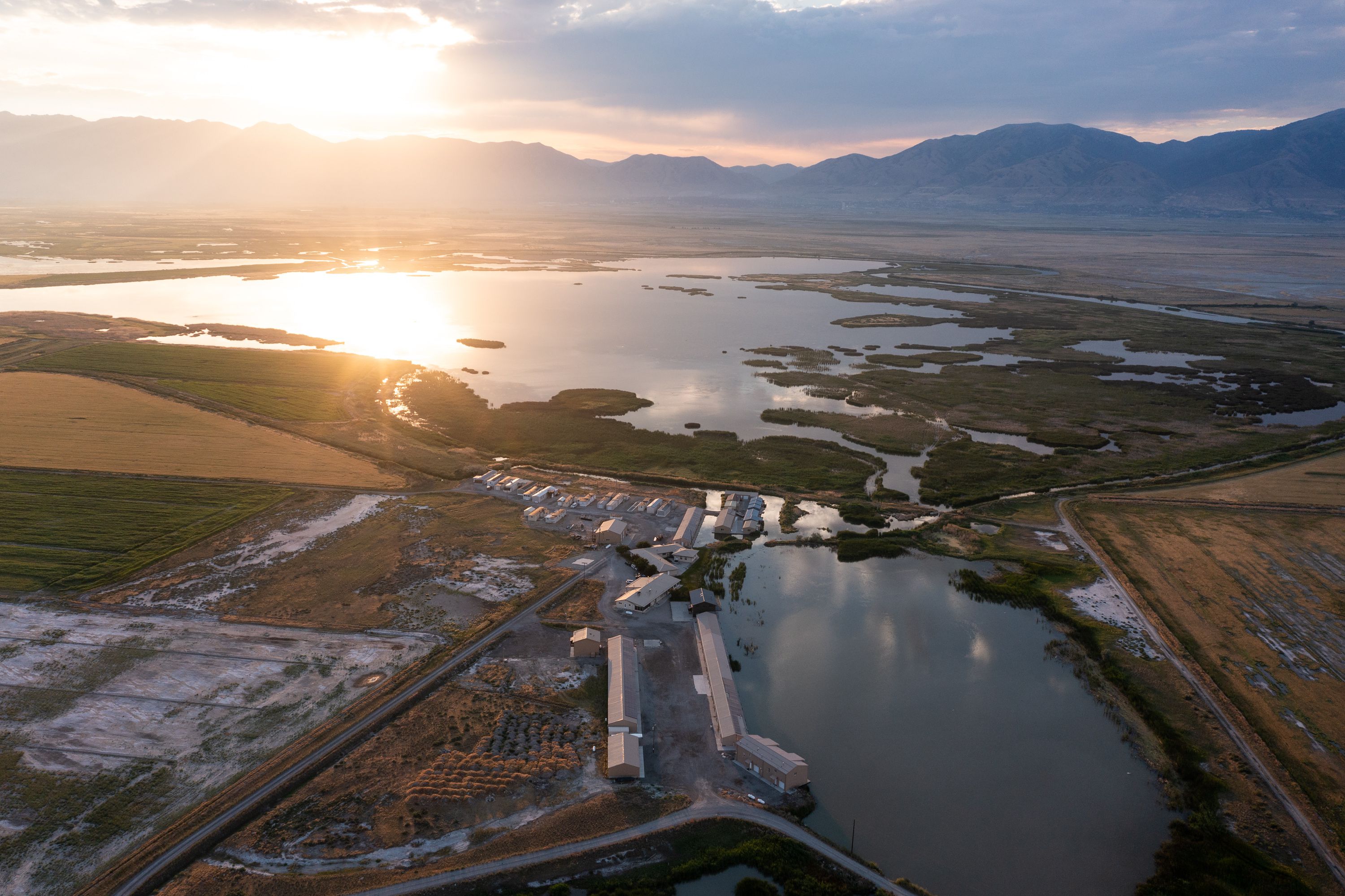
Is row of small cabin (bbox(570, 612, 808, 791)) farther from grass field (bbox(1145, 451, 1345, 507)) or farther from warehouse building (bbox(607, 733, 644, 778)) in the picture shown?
grass field (bbox(1145, 451, 1345, 507))

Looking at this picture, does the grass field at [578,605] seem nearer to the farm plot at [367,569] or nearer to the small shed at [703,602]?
the farm plot at [367,569]

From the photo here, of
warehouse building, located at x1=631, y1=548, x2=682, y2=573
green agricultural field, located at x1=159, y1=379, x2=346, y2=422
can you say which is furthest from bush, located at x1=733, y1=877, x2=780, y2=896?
green agricultural field, located at x1=159, y1=379, x2=346, y2=422

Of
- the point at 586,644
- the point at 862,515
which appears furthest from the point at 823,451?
the point at 586,644

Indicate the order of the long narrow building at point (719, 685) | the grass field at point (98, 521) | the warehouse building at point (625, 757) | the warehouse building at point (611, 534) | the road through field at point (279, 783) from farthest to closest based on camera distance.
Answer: the warehouse building at point (611, 534) < the grass field at point (98, 521) < the long narrow building at point (719, 685) < the warehouse building at point (625, 757) < the road through field at point (279, 783)

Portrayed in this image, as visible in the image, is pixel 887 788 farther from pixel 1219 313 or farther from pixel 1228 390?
pixel 1219 313

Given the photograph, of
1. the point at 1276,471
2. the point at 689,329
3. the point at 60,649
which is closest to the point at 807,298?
the point at 689,329

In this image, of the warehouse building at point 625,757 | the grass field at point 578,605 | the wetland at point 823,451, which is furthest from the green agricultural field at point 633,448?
the warehouse building at point 625,757
